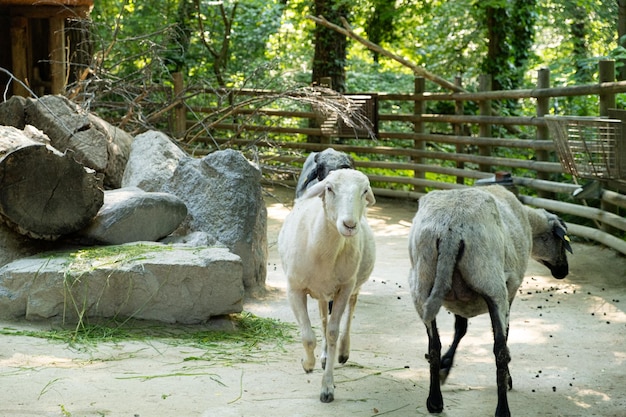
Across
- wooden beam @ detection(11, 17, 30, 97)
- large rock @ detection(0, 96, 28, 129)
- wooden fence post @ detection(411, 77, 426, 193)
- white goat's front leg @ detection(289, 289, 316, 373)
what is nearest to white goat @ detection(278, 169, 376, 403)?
white goat's front leg @ detection(289, 289, 316, 373)

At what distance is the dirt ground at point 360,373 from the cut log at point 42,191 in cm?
83

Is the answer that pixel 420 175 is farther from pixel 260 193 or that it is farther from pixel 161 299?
pixel 161 299

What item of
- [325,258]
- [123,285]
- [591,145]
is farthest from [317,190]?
[591,145]

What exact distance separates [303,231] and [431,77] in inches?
381

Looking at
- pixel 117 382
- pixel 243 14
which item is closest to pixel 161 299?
pixel 117 382

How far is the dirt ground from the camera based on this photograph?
462 cm

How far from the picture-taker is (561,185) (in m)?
10.5

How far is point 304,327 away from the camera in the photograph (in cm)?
527

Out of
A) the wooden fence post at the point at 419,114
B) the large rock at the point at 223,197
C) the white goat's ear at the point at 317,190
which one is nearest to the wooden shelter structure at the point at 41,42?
the large rock at the point at 223,197

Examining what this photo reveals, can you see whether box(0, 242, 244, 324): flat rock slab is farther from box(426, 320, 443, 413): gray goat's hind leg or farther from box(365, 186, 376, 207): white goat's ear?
box(426, 320, 443, 413): gray goat's hind leg

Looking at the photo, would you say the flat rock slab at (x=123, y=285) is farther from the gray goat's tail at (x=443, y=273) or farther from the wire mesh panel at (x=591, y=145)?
the wire mesh panel at (x=591, y=145)

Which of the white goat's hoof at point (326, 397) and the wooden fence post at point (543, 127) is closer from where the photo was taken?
the white goat's hoof at point (326, 397)

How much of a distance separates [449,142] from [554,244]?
314 inches

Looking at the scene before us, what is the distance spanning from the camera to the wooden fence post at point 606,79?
377 inches
